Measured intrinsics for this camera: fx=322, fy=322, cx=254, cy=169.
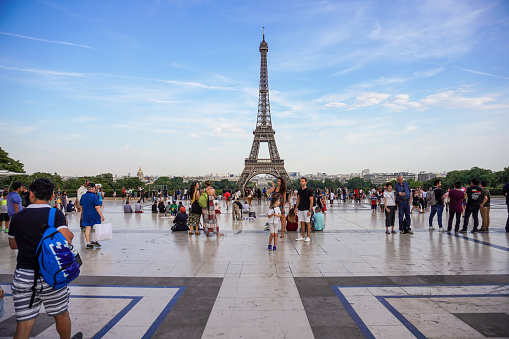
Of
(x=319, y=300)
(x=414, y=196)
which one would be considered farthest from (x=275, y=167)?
(x=319, y=300)

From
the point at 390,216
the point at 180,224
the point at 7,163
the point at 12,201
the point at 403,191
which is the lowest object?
the point at 180,224

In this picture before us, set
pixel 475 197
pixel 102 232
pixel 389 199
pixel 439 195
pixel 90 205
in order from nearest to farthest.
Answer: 1. pixel 102 232
2. pixel 90 205
3. pixel 389 199
4. pixel 475 197
5. pixel 439 195

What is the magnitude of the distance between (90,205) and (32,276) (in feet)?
17.9

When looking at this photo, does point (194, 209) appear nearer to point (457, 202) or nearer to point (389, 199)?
point (389, 199)

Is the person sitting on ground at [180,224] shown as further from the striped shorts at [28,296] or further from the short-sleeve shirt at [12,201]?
the striped shorts at [28,296]

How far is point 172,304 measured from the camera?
4.48 metres

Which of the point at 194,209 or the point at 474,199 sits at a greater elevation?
the point at 474,199

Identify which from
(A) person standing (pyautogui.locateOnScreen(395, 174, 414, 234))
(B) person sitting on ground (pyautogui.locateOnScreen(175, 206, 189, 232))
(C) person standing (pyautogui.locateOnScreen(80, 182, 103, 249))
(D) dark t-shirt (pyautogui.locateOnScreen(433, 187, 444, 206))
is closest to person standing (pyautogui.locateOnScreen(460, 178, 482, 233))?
(D) dark t-shirt (pyautogui.locateOnScreen(433, 187, 444, 206))

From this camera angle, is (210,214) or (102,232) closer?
(102,232)

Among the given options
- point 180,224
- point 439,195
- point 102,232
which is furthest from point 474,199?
point 102,232

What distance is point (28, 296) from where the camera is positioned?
2975 mm

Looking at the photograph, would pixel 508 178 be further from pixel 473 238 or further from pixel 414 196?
pixel 473 238

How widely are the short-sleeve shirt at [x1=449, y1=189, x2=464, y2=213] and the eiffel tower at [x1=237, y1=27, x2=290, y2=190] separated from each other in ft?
170

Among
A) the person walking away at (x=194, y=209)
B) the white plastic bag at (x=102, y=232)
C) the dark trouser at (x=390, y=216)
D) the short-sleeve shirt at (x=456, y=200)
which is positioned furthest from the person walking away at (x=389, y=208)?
the white plastic bag at (x=102, y=232)
